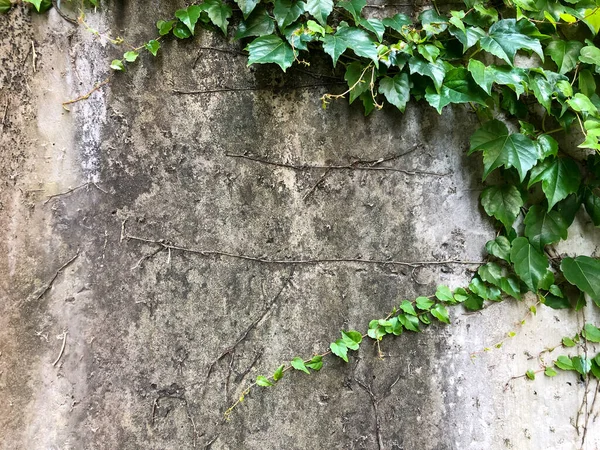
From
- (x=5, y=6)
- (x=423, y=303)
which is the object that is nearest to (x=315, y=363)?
(x=423, y=303)

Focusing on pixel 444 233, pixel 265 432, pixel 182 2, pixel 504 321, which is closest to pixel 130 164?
pixel 182 2

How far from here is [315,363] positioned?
6.28ft

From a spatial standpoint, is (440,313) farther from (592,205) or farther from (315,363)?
(592,205)

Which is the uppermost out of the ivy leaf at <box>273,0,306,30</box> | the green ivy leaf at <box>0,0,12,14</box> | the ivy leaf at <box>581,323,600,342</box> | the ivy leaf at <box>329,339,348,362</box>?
the green ivy leaf at <box>0,0,12,14</box>

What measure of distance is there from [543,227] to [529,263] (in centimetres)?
23

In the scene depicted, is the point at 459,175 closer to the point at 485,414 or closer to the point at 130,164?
the point at 485,414

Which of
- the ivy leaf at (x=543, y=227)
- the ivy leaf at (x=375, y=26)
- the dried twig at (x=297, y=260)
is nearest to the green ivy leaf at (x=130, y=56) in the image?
the dried twig at (x=297, y=260)

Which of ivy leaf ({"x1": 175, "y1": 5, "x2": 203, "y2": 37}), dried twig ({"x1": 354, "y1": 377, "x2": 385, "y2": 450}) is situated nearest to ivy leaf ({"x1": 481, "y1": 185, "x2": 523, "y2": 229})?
dried twig ({"x1": 354, "y1": 377, "x2": 385, "y2": 450})

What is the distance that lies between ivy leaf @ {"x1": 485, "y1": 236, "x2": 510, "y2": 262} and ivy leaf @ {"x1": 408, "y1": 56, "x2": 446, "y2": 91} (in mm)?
889

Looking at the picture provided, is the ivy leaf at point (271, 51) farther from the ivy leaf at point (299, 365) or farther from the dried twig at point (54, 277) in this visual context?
the ivy leaf at point (299, 365)

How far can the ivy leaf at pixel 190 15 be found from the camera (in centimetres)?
178

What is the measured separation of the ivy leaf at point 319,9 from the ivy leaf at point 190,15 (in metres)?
0.54

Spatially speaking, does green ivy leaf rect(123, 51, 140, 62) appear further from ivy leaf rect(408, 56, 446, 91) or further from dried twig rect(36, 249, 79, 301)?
ivy leaf rect(408, 56, 446, 91)

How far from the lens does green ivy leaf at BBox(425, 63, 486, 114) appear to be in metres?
1.84
